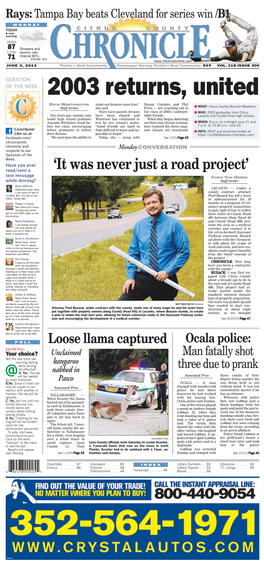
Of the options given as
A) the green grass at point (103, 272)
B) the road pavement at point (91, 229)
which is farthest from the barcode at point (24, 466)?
the road pavement at point (91, 229)

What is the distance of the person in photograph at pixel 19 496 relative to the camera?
593cm

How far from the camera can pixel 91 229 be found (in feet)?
21.7

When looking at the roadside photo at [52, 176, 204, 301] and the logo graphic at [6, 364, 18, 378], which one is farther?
the logo graphic at [6, 364, 18, 378]

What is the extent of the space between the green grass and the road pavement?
9cm

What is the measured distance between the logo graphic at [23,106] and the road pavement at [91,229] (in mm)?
1471

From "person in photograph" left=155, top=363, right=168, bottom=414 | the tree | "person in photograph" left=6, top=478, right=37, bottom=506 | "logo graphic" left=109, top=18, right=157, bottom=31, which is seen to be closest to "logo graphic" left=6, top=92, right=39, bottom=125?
the tree

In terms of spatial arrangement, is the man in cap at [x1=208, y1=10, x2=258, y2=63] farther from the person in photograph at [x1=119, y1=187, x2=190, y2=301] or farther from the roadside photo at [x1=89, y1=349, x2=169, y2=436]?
the roadside photo at [x1=89, y1=349, x2=169, y2=436]

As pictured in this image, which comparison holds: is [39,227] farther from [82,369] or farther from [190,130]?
[190,130]

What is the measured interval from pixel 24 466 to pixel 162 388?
2112 mm

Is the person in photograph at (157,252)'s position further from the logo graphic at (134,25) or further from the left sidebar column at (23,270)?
the logo graphic at (134,25)

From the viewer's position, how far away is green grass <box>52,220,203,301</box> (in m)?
6.01

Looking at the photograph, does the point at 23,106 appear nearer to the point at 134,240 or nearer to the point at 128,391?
the point at 134,240

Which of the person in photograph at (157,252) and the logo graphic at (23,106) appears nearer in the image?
the person in photograph at (157,252)

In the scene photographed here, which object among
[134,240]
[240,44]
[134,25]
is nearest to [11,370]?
[134,240]
